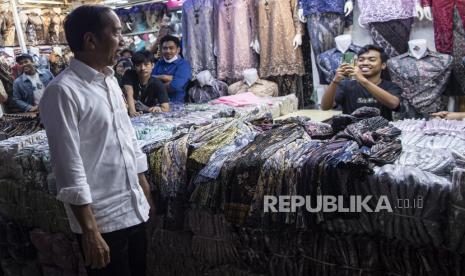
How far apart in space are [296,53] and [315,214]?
3580 mm

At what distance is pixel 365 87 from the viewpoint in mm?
2926

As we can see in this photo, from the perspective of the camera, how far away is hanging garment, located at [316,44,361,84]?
449cm

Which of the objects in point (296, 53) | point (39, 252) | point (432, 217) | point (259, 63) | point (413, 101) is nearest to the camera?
point (432, 217)

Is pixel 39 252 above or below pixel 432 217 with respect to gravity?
below

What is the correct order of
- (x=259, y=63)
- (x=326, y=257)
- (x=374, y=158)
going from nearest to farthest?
1. (x=374, y=158)
2. (x=326, y=257)
3. (x=259, y=63)

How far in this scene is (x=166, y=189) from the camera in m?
2.19

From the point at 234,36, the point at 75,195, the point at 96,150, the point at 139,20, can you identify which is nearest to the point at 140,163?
the point at 96,150

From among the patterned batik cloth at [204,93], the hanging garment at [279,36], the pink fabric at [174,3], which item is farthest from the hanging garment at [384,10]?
the pink fabric at [174,3]

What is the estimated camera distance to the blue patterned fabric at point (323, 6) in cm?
450

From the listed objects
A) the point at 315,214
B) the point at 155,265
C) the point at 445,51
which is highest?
the point at 445,51

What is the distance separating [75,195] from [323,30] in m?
3.86

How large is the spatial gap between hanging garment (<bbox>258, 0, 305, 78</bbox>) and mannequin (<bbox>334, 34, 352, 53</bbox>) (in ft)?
2.03

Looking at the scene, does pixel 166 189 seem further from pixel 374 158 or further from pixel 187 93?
pixel 187 93

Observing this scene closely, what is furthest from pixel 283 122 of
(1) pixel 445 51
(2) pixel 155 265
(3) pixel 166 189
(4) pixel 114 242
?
(1) pixel 445 51
